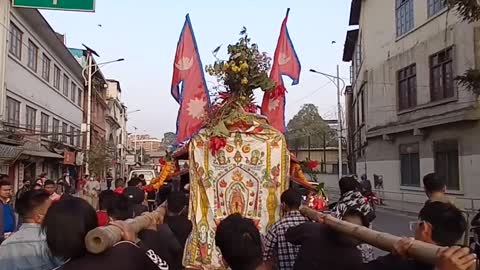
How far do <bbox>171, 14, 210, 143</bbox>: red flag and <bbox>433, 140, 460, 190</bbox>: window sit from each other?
1650 centimetres

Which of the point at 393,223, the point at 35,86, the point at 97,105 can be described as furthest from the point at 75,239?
the point at 97,105

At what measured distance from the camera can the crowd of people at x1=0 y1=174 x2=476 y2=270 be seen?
298 centimetres

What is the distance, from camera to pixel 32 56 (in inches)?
1058

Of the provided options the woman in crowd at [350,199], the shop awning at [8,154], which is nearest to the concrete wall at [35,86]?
the shop awning at [8,154]

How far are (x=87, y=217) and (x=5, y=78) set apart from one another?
67.4ft

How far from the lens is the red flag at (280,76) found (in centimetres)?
860

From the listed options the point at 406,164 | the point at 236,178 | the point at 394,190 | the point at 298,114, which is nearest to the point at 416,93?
the point at 406,164

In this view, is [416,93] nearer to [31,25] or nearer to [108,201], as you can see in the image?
[31,25]

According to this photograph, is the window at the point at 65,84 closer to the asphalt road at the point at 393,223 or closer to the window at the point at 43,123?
the window at the point at 43,123

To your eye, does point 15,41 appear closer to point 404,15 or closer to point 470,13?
point 404,15

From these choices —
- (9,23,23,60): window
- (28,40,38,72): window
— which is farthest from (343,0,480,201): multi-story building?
(28,40,38,72): window

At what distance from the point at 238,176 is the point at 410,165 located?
2060 centimetres

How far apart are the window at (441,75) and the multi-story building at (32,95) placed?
16774 mm

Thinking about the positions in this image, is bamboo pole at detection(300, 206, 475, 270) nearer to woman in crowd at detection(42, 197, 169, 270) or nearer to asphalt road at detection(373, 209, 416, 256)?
woman in crowd at detection(42, 197, 169, 270)
